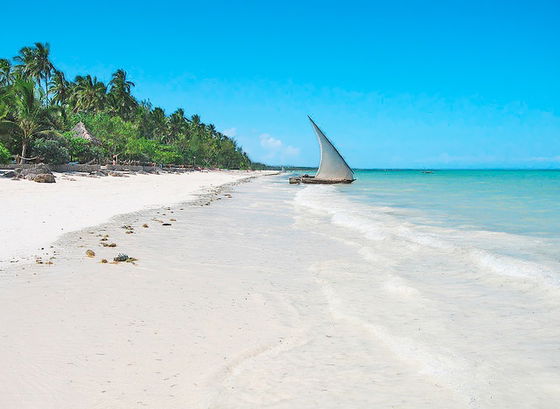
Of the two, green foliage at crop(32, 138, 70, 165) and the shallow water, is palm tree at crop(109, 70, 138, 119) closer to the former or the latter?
green foliage at crop(32, 138, 70, 165)

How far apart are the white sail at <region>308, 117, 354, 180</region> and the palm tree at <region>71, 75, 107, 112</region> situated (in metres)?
43.4

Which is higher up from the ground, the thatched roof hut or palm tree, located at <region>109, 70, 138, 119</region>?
palm tree, located at <region>109, 70, 138, 119</region>

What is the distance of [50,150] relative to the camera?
1570 inches

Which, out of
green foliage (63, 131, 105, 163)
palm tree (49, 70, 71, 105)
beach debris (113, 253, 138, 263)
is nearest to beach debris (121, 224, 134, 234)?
beach debris (113, 253, 138, 263)

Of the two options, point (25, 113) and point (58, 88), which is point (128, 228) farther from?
point (58, 88)

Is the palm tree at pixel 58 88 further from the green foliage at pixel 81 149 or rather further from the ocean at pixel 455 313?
the ocean at pixel 455 313

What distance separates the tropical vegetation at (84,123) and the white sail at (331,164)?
24609 millimetres

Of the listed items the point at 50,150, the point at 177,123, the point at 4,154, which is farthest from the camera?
the point at 177,123

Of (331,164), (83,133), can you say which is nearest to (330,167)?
(331,164)

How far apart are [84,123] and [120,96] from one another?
2295 cm

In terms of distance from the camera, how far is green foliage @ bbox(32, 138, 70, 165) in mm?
39375

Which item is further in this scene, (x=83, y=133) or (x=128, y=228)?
(x=83, y=133)

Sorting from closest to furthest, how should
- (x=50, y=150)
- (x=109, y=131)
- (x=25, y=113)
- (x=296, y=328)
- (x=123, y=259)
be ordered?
(x=296, y=328), (x=123, y=259), (x=25, y=113), (x=50, y=150), (x=109, y=131)

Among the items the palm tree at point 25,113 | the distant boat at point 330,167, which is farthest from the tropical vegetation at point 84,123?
the distant boat at point 330,167
